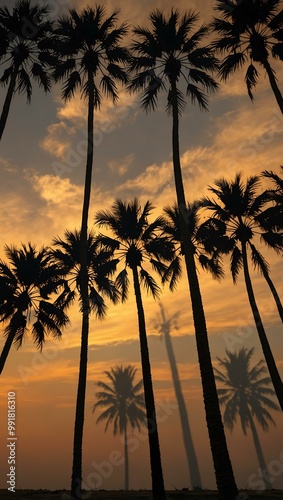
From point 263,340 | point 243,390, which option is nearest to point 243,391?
point 243,390

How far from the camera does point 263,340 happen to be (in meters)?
22.1

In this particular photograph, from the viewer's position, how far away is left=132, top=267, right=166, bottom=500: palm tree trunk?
18475mm

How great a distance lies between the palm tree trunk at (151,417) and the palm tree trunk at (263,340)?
6318 mm

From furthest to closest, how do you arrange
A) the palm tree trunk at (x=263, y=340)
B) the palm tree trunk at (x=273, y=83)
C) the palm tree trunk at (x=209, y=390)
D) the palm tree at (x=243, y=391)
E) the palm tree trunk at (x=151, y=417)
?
the palm tree at (x=243, y=391), the palm tree trunk at (x=263, y=340), the palm tree trunk at (x=273, y=83), the palm tree trunk at (x=151, y=417), the palm tree trunk at (x=209, y=390)

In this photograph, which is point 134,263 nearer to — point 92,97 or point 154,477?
point 92,97

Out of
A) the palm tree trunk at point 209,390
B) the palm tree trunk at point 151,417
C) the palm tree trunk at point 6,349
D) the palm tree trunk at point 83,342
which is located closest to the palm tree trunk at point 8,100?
the palm tree trunk at point 83,342

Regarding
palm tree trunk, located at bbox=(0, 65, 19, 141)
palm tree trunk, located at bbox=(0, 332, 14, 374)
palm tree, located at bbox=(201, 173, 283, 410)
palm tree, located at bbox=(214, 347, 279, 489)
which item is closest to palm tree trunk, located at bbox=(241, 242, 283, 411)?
palm tree, located at bbox=(201, 173, 283, 410)

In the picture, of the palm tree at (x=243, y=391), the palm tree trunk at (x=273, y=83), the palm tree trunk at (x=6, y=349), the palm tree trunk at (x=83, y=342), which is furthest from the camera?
the palm tree at (x=243, y=391)

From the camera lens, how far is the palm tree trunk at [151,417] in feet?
60.6

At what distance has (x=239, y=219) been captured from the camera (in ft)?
81.2

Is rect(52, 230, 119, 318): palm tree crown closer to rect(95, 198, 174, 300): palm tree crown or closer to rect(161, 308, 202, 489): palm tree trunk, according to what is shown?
rect(95, 198, 174, 300): palm tree crown

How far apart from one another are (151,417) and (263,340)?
24.0 ft

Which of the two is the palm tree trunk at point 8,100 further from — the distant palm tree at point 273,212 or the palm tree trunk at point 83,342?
the distant palm tree at point 273,212

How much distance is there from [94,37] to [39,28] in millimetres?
3195
